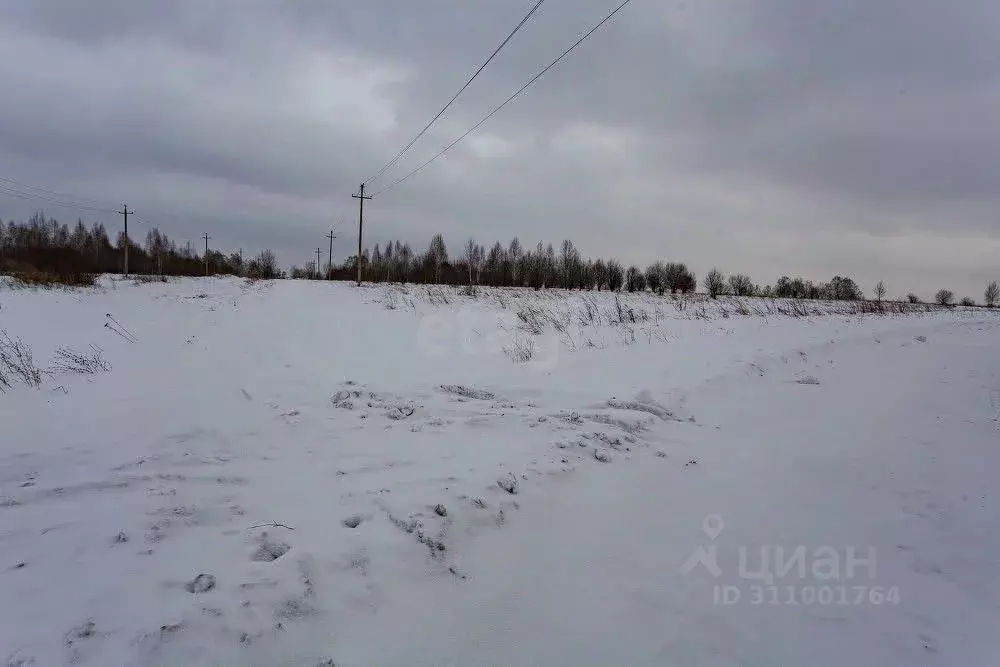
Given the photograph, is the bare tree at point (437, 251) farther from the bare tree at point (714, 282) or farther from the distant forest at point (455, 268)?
the bare tree at point (714, 282)

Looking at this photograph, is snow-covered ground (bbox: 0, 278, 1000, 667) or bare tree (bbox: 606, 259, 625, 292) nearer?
snow-covered ground (bbox: 0, 278, 1000, 667)

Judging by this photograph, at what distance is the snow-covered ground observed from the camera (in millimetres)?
2227

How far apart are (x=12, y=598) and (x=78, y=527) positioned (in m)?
0.58

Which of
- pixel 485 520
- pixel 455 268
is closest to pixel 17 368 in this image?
pixel 485 520

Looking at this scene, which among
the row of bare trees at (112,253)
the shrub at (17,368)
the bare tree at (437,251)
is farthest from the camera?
the bare tree at (437,251)

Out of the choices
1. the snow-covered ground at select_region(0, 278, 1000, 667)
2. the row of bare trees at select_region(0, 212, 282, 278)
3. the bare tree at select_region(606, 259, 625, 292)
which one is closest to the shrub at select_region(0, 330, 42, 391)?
the snow-covered ground at select_region(0, 278, 1000, 667)

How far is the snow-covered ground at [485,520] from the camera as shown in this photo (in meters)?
2.23

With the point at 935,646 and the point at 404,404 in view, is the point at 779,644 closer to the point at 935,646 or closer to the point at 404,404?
the point at 935,646

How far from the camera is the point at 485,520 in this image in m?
3.19

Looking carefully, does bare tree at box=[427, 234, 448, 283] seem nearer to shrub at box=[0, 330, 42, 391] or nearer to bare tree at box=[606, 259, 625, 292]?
bare tree at box=[606, 259, 625, 292]

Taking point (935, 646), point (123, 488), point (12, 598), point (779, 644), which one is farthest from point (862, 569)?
point (123, 488)

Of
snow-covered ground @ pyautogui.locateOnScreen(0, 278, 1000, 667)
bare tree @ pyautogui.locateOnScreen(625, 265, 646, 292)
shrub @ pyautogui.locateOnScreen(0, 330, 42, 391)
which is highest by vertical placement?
bare tree @ pyautogui.locateOnScreen(625, 265, 646, 292)

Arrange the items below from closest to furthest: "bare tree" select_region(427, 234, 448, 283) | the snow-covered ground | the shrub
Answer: the snow-covered ground → the shrub → "bare tree" select_region(427, 234, 448, 283)

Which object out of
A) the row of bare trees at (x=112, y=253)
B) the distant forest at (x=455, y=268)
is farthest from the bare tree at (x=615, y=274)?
the row of bare trees at (x=112, y=253)
